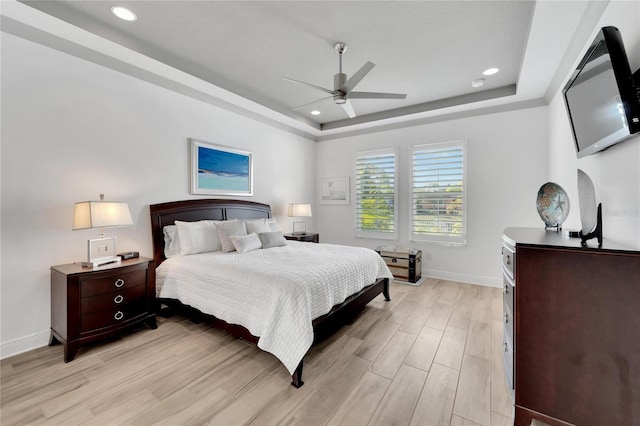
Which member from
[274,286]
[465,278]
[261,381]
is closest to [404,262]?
[465,278]

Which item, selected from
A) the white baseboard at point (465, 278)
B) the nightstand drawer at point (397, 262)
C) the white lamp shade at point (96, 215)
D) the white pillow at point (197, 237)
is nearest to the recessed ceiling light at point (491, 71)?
the nightstand drawer at point (397, 262)

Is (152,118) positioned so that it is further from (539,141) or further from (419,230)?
(539,141)

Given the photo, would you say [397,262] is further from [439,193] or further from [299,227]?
[299,227]

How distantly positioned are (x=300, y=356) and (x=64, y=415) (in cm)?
146

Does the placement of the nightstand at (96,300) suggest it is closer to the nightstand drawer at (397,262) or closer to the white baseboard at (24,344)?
the white baseboard at (24,344)

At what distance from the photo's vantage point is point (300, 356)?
1.92 m

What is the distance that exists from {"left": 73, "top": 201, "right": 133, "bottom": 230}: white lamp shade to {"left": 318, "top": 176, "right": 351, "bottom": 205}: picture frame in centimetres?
388

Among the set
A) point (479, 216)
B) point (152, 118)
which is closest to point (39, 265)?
point (152, 118)

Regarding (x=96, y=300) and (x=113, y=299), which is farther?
(x=113, y=299)

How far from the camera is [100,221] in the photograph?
Result: 2.44 meters

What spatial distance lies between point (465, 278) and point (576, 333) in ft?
10.6

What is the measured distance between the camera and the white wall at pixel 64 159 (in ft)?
7.66

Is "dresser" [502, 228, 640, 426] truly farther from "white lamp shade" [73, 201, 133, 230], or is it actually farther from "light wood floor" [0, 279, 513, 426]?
"white lamp shade" [73, 201, 133, 230]

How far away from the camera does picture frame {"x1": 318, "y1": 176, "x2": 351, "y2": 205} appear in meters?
5.63
